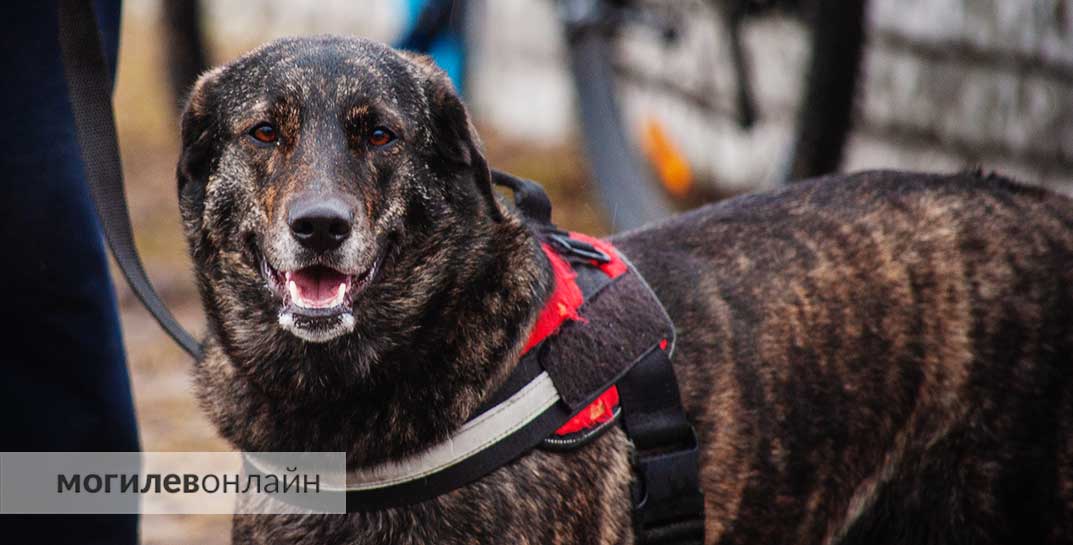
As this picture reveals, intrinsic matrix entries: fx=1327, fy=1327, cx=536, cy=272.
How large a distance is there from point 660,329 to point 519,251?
0.28 metres

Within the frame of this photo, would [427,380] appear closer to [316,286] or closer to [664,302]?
[316,286]

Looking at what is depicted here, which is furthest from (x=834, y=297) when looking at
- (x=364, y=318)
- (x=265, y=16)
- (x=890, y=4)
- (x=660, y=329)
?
(x=265, y=16)

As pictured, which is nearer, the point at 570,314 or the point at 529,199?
the point at 570,314

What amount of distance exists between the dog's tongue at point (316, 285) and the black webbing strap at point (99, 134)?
40cm

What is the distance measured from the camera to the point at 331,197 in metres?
2.06

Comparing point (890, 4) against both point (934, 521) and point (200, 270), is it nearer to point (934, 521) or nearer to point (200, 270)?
point (934, 521)

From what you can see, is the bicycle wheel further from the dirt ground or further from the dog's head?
the dog's head

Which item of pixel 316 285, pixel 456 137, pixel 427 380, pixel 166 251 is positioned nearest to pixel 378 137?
pixel 456 137

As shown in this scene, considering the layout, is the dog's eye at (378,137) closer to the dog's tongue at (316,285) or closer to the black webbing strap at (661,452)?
the dog's tongue at (316,285)

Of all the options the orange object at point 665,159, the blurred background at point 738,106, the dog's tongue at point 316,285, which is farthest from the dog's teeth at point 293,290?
the orange object at point 665,159

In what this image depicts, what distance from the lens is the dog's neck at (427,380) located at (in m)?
2.14

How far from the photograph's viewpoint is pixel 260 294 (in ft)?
7.46

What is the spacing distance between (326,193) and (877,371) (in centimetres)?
105

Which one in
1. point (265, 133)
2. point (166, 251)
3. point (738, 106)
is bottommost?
point (166, 251)
